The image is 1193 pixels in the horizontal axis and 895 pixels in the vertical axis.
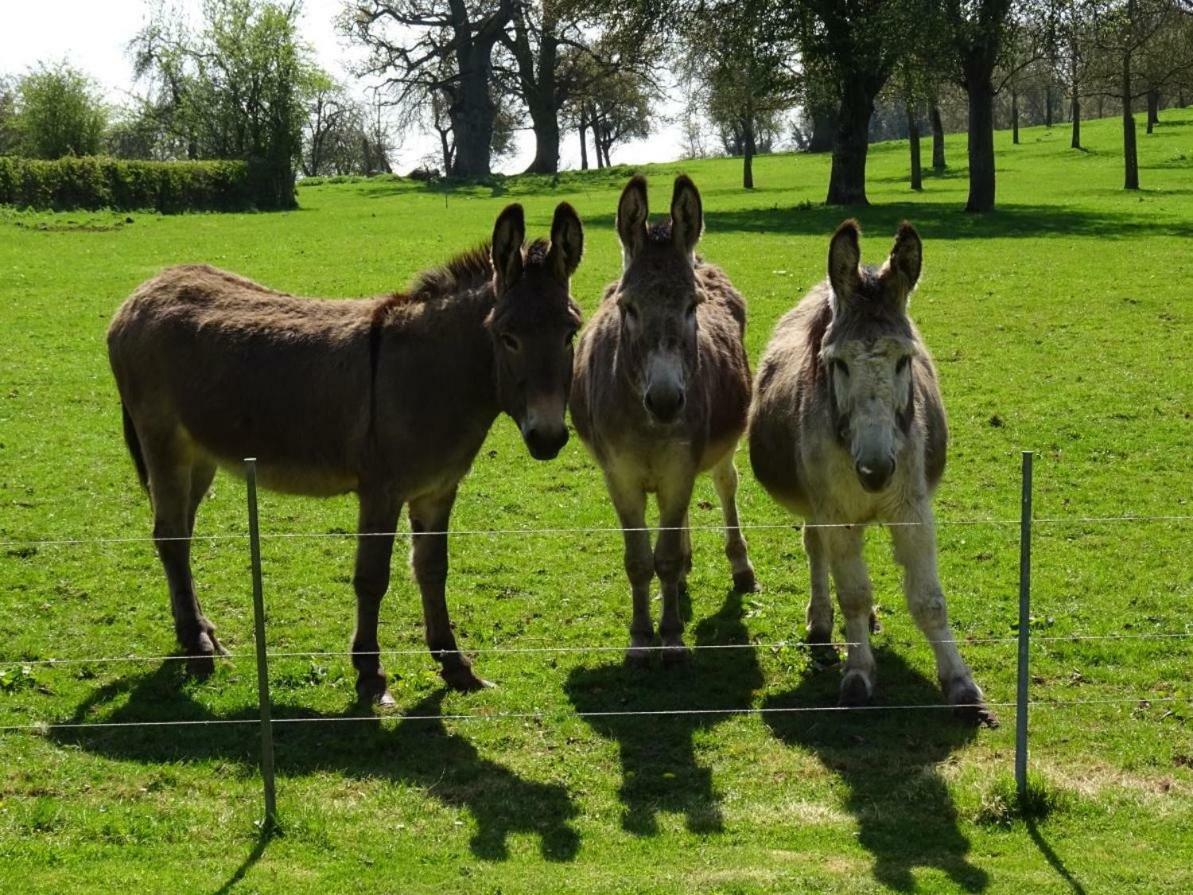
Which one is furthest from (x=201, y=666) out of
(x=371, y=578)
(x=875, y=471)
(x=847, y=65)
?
(x=847, y=65)

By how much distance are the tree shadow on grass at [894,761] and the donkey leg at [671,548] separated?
77 cm

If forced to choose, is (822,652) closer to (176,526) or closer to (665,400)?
(665,400)

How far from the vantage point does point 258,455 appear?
7.92 m

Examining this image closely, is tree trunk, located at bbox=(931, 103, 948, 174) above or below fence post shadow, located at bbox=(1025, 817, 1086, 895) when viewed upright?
above

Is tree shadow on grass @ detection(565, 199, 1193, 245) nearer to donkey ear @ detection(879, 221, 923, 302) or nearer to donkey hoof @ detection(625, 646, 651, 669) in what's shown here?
donkey hoof @ detection(625, 646, 651, 669)

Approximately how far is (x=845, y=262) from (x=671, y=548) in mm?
2276

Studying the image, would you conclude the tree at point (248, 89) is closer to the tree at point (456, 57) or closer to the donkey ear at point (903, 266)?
the tree at point (456, 57)

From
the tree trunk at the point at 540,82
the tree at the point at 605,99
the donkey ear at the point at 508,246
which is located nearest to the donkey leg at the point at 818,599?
the donkey ear at the point at 508,246

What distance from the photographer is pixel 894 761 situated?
6.59 metres

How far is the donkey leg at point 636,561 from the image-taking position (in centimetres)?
798

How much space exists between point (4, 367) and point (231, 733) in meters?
12.5

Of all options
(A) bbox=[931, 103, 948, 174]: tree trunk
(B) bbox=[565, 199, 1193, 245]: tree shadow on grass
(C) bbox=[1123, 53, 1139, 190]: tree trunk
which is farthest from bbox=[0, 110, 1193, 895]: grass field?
(A) bbox=[931, 103, 948, 174]: tree trunk

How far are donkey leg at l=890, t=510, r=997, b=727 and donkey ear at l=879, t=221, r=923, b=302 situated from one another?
1.24 m

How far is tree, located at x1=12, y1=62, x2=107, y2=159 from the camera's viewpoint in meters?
59.6
